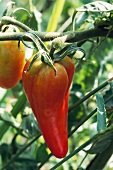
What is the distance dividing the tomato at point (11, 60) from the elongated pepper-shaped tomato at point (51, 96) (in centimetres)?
6

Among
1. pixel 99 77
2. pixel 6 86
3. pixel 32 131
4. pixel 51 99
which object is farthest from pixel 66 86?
pixel 99 77

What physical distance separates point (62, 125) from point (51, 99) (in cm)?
6

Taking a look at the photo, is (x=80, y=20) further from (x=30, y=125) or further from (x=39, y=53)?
(x=39, y=53)

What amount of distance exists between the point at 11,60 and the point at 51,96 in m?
0.11

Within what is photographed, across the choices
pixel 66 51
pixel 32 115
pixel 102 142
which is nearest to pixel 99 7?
pixel 66 51

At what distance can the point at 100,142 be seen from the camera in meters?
0.89

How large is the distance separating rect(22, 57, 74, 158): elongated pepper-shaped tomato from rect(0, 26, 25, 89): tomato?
0.18 feet

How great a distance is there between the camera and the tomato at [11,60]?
86 centimetres

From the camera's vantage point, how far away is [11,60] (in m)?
0.86

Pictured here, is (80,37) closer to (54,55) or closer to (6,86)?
(54,55)

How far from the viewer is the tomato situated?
33.7 inches

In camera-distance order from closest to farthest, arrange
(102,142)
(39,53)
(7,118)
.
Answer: (39,53) < (102,142) < (7,118)

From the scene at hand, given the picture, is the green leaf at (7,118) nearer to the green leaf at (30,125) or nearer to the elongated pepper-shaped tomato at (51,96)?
the green leaf at (30,125)

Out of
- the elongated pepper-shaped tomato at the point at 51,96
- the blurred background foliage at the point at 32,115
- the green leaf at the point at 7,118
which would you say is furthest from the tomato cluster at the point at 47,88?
the green leaf at the point at 7,118
